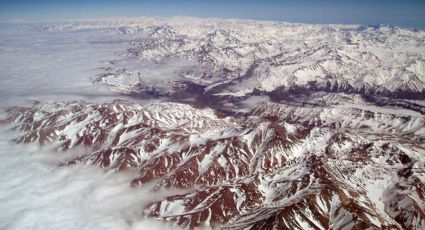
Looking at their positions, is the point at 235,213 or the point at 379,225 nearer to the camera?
the point at 379,225

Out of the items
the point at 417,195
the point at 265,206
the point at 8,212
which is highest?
the point at 417,195

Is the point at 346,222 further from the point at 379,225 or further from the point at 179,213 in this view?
the point at 179,213

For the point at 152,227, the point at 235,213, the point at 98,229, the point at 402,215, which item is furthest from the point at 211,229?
the point at 402,215

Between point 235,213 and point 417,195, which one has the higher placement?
point 417,195

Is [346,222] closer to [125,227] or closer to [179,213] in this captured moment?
[179,213]

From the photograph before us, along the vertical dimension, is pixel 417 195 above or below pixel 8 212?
above

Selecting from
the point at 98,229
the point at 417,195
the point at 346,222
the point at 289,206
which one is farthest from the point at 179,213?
the point at 417,195

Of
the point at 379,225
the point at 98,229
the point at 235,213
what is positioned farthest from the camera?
the point at 235,213

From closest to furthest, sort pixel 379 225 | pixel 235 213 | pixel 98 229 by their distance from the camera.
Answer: pixel 379 225, pixel 98 229, pixel 235 213

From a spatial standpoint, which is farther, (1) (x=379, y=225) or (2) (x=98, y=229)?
(2) (x=98, y=229)
